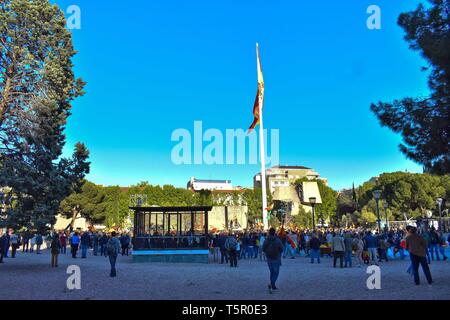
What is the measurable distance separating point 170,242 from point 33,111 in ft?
32.0

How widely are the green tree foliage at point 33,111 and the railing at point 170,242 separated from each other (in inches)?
194

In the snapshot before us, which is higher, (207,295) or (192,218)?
(192,218)

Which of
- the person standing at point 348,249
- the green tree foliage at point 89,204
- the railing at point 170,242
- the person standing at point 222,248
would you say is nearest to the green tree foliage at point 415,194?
the green tree foliage at point 89,204

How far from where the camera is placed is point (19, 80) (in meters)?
20.2

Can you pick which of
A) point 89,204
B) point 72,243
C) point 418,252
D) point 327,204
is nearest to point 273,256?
point 418,252

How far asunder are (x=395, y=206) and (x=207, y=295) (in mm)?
70327

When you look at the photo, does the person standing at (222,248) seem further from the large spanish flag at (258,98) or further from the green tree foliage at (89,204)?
the green tree foliage at (89,204)

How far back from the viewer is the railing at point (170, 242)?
23.4 m

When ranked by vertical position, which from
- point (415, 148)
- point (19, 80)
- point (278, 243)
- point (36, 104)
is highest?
point (19, 80)

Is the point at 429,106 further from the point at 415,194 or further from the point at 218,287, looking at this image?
the point at 415,194

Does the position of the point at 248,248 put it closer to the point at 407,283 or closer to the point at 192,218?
the point at 192,218

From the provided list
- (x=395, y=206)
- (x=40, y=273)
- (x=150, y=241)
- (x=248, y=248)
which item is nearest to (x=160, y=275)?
(x=40, y=273)

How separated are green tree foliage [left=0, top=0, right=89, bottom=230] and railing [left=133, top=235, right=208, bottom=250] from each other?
16.2ft
